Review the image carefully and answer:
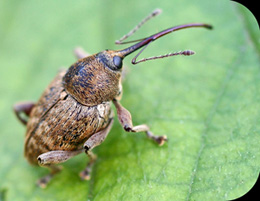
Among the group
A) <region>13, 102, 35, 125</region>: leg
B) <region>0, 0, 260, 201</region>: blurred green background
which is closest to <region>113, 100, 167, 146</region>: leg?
<region>0, 0, 260, 201</region>: blurred green background

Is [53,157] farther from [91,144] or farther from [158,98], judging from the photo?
[158,98]

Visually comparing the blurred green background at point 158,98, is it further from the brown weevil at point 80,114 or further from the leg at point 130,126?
the brown weevil at point 80,114

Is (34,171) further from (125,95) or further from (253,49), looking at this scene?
(253,49)

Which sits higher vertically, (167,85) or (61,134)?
(61,134)

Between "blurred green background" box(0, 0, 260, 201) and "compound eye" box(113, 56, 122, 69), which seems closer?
"blurred green background" box(0, 0, 260, 201)

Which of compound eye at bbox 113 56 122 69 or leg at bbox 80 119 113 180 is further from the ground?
compound eye at bbox 113 56 122 69

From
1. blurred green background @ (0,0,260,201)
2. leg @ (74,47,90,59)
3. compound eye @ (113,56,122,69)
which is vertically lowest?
blurred green background @ (0,0,260,201)

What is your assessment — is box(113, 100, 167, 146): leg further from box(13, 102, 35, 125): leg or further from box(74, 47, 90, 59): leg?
box(13, 102, 35, 125): leg

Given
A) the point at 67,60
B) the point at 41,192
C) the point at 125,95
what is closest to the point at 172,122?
the point at 125,95
